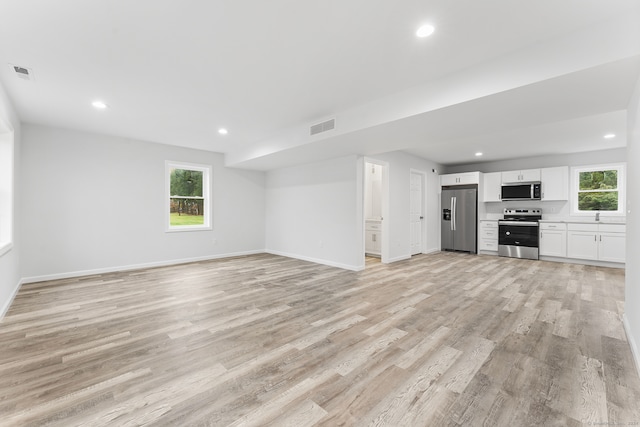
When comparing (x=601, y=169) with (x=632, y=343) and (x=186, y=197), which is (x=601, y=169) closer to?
(x=632, y=343)

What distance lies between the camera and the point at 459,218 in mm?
7781

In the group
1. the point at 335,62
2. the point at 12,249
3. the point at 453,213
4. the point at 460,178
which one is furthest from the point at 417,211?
the point at 12,249

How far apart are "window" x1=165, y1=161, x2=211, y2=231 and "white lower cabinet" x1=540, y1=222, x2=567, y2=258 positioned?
7962 millimetres

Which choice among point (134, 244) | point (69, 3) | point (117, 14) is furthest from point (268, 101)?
point (134, 244)

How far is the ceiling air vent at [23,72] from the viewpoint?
278 centimetres

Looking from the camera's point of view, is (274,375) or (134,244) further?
(134,244)

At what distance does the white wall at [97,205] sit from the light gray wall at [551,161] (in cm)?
736

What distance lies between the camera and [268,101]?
3.61 m

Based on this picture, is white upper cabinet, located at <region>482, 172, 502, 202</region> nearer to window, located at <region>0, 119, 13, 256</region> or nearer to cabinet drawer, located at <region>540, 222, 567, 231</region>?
cabinet drawer, located at <region>540, 222, 567, 231</region>

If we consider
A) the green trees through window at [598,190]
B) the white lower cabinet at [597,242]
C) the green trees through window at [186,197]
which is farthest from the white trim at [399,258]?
the green trees through window at [186,197]

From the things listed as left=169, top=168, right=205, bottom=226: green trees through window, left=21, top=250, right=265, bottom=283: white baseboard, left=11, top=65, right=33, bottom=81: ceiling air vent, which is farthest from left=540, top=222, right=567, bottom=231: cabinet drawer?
left=11, top=65, right=33, bottom=81: ceiling air vent

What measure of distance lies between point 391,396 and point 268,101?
342 centimetres

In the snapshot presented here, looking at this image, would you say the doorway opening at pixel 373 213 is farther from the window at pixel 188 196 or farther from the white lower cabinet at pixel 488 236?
the window at pixel 188 196

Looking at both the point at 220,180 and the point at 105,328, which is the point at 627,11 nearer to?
the point at 105,328
